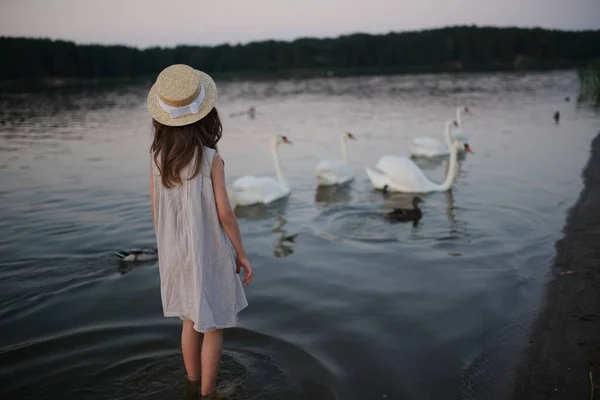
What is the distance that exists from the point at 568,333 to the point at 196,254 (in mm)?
2895

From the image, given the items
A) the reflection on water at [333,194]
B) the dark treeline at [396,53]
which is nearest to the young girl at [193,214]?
the reflection on water at [333,194]

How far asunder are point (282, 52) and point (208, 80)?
75602 mm

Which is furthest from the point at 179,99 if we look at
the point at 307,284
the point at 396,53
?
the point at 396,53

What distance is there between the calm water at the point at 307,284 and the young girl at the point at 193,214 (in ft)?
2.23

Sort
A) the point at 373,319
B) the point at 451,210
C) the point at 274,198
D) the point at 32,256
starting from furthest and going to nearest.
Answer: the point at 274,198 < the point at 451,210 < the point at 32,256 < the point at 373,319

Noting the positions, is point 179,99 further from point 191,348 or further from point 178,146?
point 191,348

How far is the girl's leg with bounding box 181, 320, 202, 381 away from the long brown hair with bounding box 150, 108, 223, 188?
2.89 feet

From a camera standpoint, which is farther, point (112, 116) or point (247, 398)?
point (112, 116)

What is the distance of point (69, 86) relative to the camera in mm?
46500

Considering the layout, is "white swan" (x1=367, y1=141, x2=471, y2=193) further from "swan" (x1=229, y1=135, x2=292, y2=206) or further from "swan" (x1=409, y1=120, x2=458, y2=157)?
"swan" (x1=409, y1=120, x2=458, y2=157)

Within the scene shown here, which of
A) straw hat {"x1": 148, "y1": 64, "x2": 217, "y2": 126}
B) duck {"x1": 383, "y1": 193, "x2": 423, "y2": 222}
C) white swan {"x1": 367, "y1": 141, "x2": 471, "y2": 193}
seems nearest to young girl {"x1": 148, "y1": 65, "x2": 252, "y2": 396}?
straw hat {"x1": 148, "y1": 64, "x2": 217, "y2": 126}

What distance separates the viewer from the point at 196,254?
2992 mm

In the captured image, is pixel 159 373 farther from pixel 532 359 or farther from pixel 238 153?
pixel 238 153

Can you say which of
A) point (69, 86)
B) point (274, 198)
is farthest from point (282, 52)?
point (274, 198)
